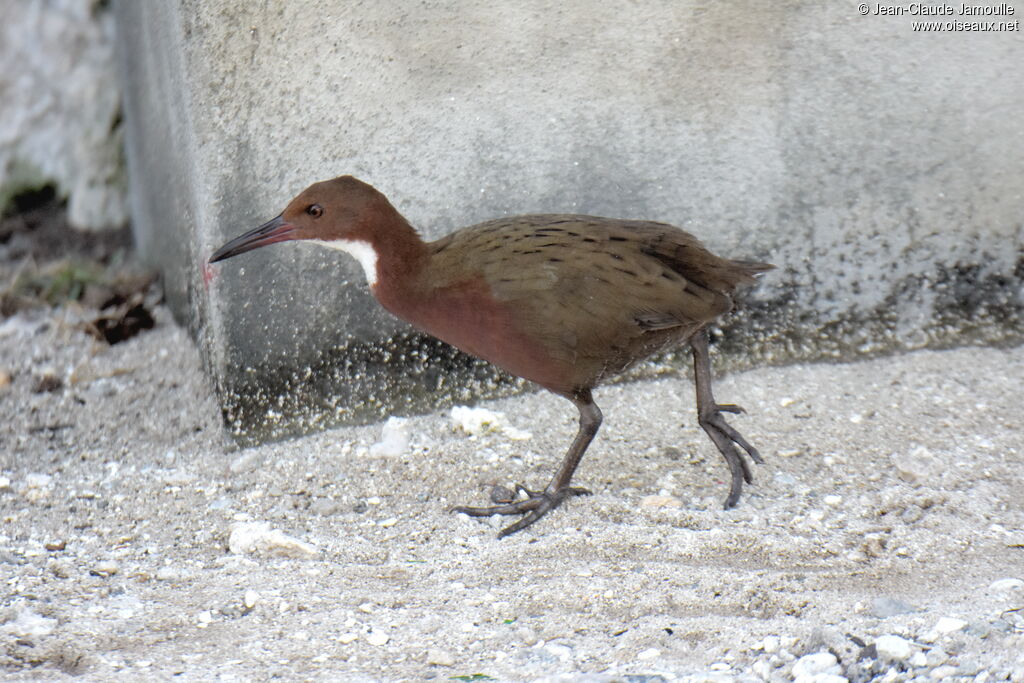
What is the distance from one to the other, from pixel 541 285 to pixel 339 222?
60 centimetres

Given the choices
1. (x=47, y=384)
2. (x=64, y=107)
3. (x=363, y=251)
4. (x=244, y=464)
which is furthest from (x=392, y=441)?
(x=64, y=107)

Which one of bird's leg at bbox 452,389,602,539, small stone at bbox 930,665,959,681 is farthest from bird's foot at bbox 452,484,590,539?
small stone at bbox 930,665,959,681

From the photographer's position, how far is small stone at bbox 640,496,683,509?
11.6ft

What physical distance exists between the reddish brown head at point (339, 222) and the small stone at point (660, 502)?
Answer: 101 cm

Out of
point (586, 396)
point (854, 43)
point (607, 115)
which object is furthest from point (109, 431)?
point (854, 43)

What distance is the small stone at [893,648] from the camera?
265 cm

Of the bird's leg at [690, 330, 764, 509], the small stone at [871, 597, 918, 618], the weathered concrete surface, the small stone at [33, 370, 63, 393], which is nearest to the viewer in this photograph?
the small stone at [871, 597, 918, 618]

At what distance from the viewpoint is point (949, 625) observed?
2.77 metres

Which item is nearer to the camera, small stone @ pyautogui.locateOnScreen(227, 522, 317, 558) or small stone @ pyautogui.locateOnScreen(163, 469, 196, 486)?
small stone @ pyautogui.locateOnScreen(227, 522, 317, 558)

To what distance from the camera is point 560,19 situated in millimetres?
3867

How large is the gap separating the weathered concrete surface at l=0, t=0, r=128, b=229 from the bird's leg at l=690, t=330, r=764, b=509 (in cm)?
315

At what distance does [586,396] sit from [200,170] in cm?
141

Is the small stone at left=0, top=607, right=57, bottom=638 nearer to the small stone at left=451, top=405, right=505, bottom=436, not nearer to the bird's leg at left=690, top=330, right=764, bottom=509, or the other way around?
the small stone at left=451, top=405, right=505, bottom=436

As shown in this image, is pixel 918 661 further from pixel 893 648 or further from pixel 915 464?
pixel 915 464
